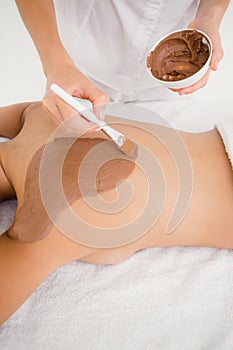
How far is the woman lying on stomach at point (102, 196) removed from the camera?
994 mm

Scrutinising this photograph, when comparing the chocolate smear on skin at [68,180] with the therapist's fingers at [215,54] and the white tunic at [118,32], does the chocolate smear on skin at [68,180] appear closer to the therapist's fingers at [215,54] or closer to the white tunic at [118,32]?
the therapist's fingers at [215,54]

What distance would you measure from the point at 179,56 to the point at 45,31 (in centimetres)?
32

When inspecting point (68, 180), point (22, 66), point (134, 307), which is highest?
point (68, 180)

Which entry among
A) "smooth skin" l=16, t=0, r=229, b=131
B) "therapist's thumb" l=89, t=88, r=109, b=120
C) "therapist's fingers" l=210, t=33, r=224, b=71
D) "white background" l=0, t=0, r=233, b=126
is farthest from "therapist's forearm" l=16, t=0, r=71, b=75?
"white background" l=0, t=0, r=233, b=126

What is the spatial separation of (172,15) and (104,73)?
0.26 metres

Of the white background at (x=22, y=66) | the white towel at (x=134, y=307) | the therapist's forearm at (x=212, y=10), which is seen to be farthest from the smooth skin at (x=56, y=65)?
the white background at (x=22, y=66)

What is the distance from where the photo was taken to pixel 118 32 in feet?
4.52

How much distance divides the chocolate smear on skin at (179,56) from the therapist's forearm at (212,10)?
0.14m

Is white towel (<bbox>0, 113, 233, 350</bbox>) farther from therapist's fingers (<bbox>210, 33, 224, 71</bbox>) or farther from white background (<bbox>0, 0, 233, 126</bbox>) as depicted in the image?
white background (<bbox>0, 0, 233, 126</bbox>)

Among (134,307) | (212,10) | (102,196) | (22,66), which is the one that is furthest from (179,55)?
(22,66)

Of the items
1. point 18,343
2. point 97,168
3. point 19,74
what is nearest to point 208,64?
point 97,168

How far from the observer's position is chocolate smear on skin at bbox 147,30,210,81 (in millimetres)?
1182

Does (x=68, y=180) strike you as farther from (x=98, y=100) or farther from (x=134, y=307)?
(x=134, y=307)

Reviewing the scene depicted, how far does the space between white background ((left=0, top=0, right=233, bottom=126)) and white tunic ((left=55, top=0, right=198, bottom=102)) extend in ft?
1.66
